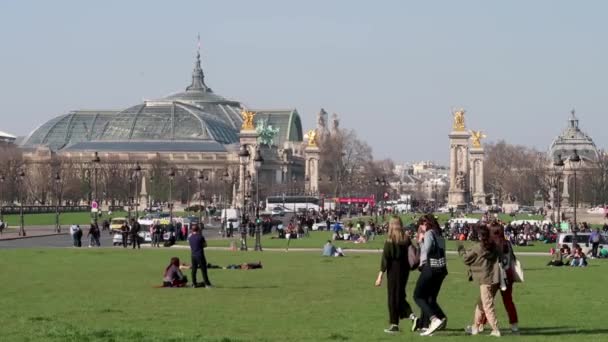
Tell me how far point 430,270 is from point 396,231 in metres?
0.76

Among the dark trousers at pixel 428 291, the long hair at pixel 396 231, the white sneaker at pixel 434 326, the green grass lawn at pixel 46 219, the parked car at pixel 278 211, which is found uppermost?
the parked car at pixel 278 211

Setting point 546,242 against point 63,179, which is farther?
point 63,179

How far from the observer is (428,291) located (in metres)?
20.8

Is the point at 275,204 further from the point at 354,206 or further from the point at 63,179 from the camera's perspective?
the point at 63,179

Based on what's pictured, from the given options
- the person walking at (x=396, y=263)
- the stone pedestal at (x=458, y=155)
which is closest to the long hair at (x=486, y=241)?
the person walking at (x=396, y=263)

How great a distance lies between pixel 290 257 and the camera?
48.9 m

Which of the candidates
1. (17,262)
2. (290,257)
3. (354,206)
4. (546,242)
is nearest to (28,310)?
(17,262)

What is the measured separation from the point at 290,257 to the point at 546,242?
2453 cm

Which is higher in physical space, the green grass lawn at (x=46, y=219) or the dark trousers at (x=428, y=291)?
the green grass lawn at (x=46, y=219)

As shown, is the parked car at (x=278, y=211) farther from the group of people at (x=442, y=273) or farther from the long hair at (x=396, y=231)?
the group of people at (x=442, y=273)

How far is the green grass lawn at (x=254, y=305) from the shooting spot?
20500mm

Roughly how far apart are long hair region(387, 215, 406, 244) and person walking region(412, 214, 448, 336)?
1.14 feet

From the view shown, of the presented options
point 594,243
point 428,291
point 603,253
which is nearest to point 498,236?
point 428,291

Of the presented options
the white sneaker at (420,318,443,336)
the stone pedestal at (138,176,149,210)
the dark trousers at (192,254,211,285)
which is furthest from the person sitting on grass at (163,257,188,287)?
the stone pedestal at (138,176,149,210)
